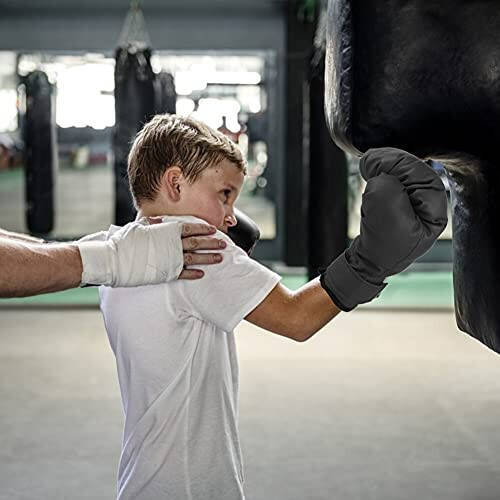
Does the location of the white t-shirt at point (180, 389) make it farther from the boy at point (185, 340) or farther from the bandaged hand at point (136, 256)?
the bandaged hand at point (136, 256)

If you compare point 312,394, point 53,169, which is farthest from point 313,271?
point 53,169

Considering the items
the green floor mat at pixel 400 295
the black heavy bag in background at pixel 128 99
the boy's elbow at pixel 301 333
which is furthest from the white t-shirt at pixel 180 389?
the green floor mat at pixel 400 295

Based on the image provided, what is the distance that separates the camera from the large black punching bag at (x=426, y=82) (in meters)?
0.83

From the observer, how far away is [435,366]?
4.77 meters

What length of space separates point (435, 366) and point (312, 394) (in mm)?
874

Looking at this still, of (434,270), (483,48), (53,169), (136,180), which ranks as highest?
(483,48)

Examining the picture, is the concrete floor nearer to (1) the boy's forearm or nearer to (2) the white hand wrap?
(1) the boy's forearm

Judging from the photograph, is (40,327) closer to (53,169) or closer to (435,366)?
(53,169)

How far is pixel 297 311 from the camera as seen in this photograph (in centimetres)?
Answer: 129

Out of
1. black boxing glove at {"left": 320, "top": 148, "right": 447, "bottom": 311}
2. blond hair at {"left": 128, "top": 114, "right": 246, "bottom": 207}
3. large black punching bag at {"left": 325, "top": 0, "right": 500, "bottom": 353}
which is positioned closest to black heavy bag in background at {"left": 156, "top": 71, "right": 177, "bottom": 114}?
blond hair at {"left": 128, "top": 114, "right": 246, "bottom": 207}

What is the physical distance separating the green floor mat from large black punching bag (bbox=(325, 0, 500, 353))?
571 cm

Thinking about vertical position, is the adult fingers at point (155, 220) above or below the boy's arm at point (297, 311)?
above

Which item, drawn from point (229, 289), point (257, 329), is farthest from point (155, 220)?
point (257, 329)

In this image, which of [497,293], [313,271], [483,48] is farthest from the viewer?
[313,271]
